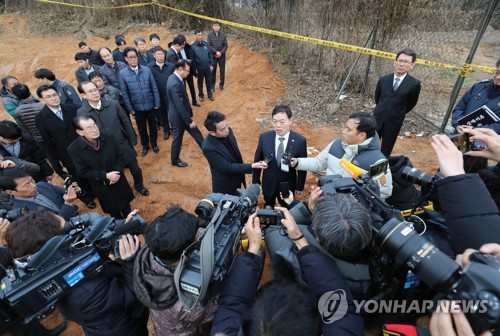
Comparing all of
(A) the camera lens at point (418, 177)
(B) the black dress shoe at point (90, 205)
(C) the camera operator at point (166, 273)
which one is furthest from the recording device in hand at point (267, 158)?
(B) the black dress shoe at point (90, 205)

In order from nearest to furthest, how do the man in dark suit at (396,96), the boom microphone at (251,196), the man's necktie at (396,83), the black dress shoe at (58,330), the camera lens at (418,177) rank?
the camera lens at (418,177), the boom microphone at (251,196), the black dress shoe at (58,330), the man in dark suit at (396,96), the man's necktie at (396,83)

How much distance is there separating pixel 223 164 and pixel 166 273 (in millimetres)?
1826

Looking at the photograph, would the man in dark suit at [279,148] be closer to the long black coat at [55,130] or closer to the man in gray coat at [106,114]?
the man in gray coat at [106,114]

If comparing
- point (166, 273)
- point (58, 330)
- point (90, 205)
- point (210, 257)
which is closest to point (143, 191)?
point (90, 205)

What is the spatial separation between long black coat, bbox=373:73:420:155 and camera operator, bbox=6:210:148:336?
429cm

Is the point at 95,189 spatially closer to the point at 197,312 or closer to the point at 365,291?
the point at 197,312

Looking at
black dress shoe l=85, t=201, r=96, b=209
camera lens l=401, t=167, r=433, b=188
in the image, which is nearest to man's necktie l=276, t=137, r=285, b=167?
camera lens l=401, t=167, r=433, b=188

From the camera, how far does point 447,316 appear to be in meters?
0.97

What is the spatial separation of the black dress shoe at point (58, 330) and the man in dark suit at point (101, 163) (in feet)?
4.26

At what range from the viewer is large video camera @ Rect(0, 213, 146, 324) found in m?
1.42

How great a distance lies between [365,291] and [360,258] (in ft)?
0.59

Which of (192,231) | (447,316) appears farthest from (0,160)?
(447,316)

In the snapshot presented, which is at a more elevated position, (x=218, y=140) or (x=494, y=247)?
(x=494, y=247)

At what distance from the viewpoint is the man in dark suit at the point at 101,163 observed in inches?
122
